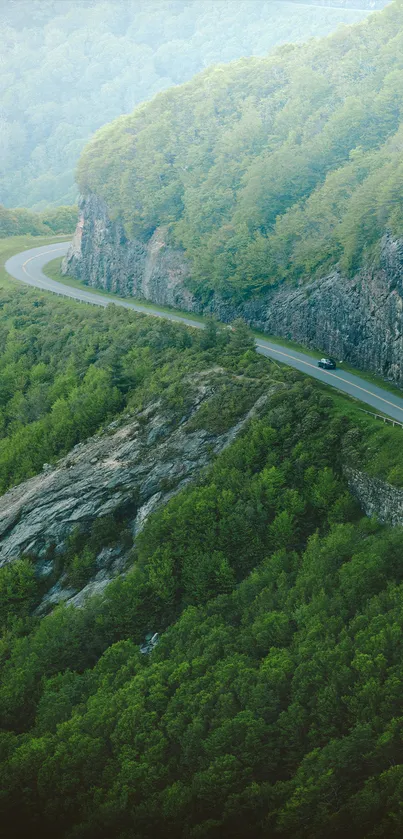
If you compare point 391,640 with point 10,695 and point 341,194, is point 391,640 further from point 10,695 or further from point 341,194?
point 341,194

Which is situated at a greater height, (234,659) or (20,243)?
(20,243)

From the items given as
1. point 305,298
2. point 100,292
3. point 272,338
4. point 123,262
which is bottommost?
point 272,338

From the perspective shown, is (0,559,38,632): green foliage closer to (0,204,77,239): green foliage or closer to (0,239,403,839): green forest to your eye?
(0,239,403,839): green forest

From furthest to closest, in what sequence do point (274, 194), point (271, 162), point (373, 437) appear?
point (271, 162), point (274, 194), point (373, 437)

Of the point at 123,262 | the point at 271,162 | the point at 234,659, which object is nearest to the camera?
the point at 234,659

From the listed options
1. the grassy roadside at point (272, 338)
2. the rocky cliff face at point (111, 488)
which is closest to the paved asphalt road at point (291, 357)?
the grassy roadside at point (272, 338)

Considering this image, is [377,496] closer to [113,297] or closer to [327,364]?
[327,364]

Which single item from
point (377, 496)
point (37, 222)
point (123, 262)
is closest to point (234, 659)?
point (377, 496)
